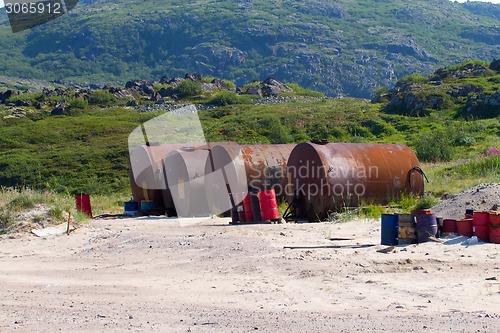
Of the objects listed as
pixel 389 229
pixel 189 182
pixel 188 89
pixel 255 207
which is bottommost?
pixel 255 207

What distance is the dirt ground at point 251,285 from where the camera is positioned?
721cm

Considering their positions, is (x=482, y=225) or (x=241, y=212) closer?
(x=482, y=225)

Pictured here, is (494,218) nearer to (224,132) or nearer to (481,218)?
(481,218)

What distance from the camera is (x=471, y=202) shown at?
14109mm

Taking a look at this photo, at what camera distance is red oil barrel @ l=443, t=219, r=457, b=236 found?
1208cm

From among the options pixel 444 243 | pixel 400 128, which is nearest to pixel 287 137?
pixel 400 128

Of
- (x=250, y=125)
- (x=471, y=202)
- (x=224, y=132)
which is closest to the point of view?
(x=471, y=202)

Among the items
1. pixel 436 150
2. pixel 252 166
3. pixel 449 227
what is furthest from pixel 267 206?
pixel 436 150

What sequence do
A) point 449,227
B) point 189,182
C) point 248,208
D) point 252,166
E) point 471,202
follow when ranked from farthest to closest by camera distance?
point 189,182, point 252,166, point 248,208, point 471,202, point 449,227

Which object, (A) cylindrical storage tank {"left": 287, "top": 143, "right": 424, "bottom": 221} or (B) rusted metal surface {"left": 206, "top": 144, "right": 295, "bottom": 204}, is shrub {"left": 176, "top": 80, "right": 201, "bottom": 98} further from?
(A) cylindrical storage tank {"left": 287, "top": 143, "right": 424, "bottom": 221}

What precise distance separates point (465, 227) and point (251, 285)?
416 cm

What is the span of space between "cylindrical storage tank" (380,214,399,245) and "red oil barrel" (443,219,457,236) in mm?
874

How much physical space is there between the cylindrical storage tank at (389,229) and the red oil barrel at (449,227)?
874mm

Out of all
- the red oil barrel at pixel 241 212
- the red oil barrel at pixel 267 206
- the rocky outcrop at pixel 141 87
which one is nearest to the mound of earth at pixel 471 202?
the red oil barrel at pixel 267 206
